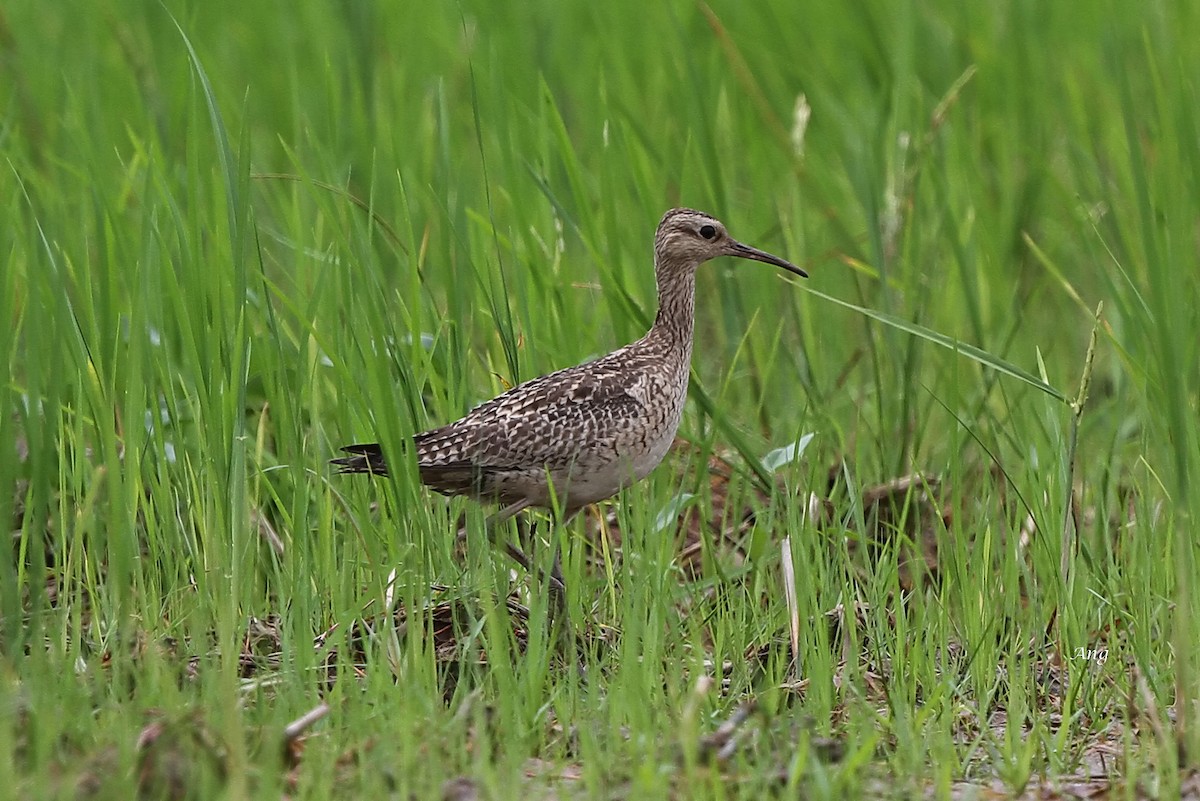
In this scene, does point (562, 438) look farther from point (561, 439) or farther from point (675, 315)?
point (675, 315)

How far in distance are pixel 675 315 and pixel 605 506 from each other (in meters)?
0.89

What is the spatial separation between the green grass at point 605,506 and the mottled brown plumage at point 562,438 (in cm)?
17

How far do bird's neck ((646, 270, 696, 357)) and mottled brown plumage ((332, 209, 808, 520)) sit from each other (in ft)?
0.66

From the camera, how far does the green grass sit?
3898 millimetres

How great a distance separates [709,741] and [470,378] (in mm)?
3041

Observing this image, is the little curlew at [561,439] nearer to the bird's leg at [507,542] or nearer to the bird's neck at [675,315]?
the bird's leg at [507,542]

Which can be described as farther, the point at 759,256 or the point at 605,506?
the point at 605,506

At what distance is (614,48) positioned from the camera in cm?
917

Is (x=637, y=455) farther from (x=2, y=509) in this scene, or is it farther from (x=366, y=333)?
(x=2, y=509)

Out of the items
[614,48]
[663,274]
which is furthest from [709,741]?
[614,48]

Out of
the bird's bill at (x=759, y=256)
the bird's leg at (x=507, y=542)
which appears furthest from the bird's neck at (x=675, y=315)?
the bird's leg at (x=507, y=542)

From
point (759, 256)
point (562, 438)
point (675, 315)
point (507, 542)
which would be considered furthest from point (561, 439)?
point (759, 256)

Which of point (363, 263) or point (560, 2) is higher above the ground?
point (560, 2)

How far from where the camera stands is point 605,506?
6566 mm
